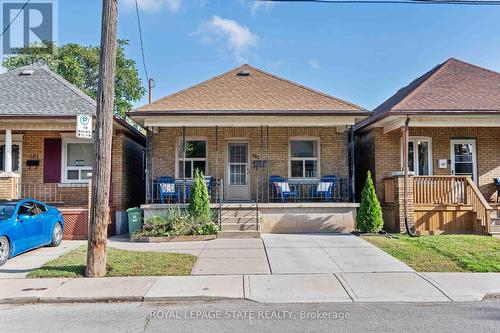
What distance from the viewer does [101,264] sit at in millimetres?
7277

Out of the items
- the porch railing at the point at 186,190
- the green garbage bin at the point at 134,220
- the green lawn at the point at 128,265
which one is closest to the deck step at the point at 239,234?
the porch railing at the point at 186,190

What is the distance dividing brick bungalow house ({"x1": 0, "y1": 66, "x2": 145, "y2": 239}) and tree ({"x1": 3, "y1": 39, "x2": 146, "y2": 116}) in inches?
544

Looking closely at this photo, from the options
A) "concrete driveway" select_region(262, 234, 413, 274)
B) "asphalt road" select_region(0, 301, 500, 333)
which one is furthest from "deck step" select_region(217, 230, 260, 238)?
"asphalt road" select_region(0, 301, 500, 333)

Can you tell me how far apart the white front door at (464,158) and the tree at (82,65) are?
82.0ft

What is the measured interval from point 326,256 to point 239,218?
13.4 feet

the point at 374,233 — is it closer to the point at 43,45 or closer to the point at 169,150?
the point at 169,150

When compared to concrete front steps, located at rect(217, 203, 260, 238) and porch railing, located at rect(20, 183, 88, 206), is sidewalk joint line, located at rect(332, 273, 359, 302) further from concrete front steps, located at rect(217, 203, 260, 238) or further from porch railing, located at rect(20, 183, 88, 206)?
porch railing, located at rect(20, 183, 88, 206)

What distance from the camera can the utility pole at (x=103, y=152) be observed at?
7250 mm

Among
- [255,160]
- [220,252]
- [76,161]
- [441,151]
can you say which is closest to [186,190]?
[255,160]

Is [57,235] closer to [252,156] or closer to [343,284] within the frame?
[252,156]

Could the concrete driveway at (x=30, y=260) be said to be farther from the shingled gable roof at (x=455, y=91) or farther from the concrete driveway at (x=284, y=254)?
the shingled gable roof at (x=455, y=91)

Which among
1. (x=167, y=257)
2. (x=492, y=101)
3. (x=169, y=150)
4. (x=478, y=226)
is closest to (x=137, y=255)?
(x=167, y=257)

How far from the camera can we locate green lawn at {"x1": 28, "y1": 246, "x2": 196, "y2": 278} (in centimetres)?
736

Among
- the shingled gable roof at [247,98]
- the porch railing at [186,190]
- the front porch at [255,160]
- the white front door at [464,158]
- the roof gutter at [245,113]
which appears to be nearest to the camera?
the roof gutter at [245,113]
